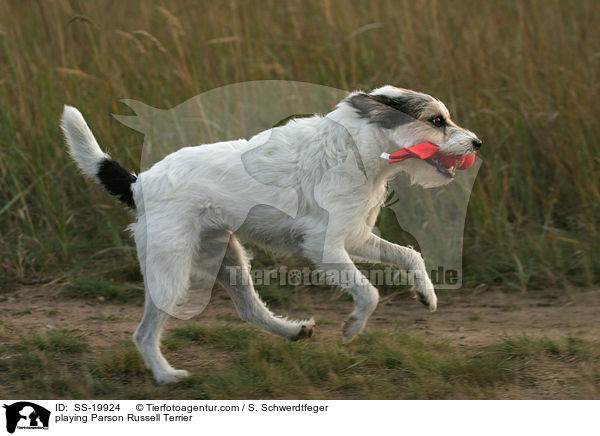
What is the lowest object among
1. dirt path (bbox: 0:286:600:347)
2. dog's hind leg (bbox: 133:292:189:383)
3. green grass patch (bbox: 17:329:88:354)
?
dirt path (bbox: 0:286:600:347)

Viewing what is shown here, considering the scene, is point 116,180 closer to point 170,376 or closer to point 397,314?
point 170,376

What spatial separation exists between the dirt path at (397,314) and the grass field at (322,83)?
6 cm

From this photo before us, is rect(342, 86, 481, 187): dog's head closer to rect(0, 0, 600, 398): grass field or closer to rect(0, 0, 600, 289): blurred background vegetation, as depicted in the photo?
rect(0, 0, 600, 398): grass field

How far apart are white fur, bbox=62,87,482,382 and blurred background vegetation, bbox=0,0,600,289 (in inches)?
67.6

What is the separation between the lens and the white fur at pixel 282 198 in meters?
3.86

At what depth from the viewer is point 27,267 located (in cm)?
574

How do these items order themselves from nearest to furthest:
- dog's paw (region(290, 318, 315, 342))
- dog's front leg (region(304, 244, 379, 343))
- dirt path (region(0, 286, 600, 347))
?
1. dog's front leg (region(304, 244, 379, 343))
2. dog's paw (region(290, 318, 315, 342))
3. dirt path (region(0, 286, 600, 347))

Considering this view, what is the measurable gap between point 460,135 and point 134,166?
3.11 m

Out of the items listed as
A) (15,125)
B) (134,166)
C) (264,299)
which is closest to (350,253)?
(264,299)

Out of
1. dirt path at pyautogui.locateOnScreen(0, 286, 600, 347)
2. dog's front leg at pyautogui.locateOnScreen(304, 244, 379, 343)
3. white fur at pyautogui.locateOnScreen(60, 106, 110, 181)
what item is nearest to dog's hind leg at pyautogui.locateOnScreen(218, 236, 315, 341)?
dirt path at pyautogui.locateOnScreen(0, 286, 600, 347)

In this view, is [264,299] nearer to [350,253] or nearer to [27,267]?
[350,253]
